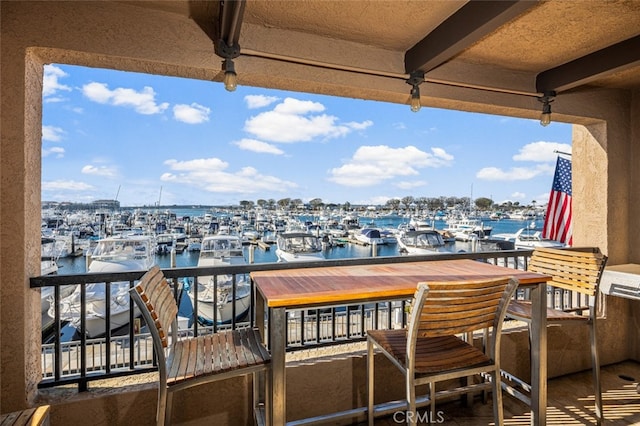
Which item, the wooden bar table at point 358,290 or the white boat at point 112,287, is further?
the white boat at point 112,287

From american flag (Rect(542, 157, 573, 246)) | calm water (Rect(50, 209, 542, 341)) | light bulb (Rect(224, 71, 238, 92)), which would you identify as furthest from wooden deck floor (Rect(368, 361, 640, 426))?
calm water (Rect(50, 209, 542, 341))

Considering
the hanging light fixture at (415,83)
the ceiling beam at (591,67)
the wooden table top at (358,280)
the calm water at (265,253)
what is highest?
the ceiling beam at (591,67)

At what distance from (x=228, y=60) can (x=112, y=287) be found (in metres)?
7.83

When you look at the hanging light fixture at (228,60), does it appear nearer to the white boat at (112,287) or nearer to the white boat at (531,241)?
the white boat at (531,241)

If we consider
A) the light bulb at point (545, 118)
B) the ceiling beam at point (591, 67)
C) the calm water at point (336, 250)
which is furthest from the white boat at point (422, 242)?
the ceiling beam at point (591, 67)

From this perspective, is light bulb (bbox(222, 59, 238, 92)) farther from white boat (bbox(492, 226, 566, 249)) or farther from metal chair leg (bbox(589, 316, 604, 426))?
white boat (bbox(492, 226, 566, 249))

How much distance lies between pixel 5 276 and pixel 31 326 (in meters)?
0.31

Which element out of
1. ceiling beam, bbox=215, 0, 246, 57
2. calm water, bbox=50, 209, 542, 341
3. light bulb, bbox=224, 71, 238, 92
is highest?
ceiling beam, bbox=215, 0, 246, 57

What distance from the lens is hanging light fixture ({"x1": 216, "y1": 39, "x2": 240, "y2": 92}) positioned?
73.3 inches

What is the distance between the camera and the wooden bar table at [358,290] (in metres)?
1.39

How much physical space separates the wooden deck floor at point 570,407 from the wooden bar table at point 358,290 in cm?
42

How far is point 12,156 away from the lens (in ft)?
5.36

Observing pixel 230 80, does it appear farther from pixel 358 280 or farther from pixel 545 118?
pixel 545 118

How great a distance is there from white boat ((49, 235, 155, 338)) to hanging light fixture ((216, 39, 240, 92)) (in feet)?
22.0
